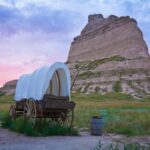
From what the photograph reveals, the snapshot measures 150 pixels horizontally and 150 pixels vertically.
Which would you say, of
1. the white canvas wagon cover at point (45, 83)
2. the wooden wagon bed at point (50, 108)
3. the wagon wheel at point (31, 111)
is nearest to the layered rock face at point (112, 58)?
the white canvas wagon cover at point (45, 83)

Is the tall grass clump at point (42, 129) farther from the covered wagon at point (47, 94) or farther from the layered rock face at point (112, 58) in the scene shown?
the layered rock face at point (112, 58)

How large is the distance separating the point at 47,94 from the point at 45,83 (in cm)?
53

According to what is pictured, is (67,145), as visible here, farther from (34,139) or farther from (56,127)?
(56,127)

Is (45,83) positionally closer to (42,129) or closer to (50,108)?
(50,108)

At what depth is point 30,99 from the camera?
1802cm

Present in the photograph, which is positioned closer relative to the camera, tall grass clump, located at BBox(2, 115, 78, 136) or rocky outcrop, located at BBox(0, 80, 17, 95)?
tall grass clump, located at BBox(2, 115, 78, 136)

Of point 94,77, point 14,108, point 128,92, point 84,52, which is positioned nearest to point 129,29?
point 84,52

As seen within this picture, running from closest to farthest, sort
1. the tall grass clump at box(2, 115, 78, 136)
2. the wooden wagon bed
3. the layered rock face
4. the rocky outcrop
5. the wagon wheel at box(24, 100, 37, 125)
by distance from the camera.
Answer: the tall grass clump at box(2, 115, 78, 136), the wooden wagon bed, the wagon wheel at box(24, 100, 37, 125), the layered rock face, the rocky outcrop

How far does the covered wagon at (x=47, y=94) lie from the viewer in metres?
17.1

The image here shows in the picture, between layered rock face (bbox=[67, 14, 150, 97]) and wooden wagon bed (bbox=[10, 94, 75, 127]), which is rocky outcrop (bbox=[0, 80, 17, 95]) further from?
wooden wagon bed (bbox=[10, 94, 75, 127])

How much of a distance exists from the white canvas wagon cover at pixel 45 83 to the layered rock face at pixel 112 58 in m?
64.9

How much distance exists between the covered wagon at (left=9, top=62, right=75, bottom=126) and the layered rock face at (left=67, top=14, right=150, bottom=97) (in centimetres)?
6511

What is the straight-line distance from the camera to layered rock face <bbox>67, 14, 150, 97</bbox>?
94287 mm

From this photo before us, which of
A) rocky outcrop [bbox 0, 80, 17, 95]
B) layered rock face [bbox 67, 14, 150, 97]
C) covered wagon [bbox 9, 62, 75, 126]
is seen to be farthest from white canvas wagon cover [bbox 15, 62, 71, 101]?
rocky outcrop [bbox 0, 80, 17, 95]
